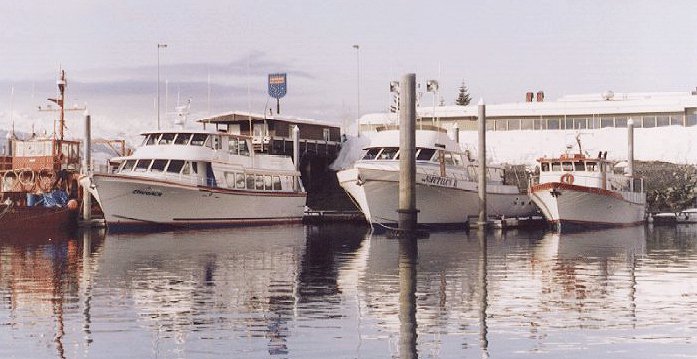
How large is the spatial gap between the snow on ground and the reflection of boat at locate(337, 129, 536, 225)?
24801 millimetres

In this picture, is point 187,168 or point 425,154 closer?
point 425,154

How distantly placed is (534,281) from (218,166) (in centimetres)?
3214

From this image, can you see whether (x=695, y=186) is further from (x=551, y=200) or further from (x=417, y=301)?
(x=417, y=301)

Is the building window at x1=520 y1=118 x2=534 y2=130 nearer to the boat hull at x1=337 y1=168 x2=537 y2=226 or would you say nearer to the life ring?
the boat hull at x1=337 y1=168 x2=537 y2=226

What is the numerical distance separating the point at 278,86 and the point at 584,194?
1521 inches

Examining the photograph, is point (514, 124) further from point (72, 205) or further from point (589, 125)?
point (72, 205)

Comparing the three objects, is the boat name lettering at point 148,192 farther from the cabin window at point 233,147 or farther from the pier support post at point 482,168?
the pier support post at point 482,168

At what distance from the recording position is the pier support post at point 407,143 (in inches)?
1463

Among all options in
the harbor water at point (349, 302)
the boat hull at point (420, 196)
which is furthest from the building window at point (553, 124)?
the harbor water at point (349, 302)

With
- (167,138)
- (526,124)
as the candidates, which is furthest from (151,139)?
(526,124)

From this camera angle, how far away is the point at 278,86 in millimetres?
83062

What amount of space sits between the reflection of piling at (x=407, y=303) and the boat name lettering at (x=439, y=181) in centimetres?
1534

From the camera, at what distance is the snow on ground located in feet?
249

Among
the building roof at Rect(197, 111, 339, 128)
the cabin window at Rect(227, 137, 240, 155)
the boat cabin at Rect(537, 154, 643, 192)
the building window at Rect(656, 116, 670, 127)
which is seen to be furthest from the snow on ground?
the cabin window at Rect(227, 137, 240, 155)
